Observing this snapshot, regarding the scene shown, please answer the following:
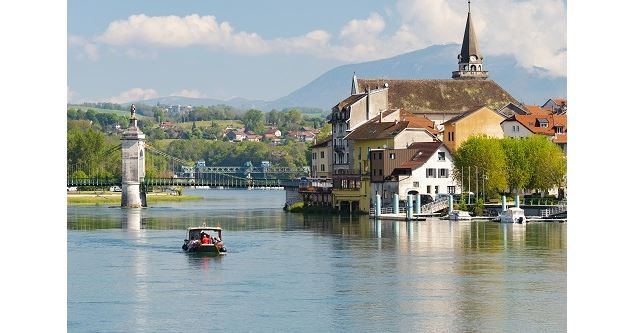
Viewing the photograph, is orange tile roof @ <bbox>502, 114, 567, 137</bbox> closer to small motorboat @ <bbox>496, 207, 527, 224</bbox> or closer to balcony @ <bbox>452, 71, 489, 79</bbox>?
small motorboat @ <bbox>496, 207, 527, 224</bbox>

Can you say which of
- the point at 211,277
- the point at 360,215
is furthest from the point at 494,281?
the point at 360,215

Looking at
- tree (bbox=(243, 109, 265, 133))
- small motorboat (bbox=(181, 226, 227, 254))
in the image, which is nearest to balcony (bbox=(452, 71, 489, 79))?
small motorboat (bbox=(181, 226, 227, 254))

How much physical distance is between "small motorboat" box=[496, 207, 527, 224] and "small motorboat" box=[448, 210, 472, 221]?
1.40 m

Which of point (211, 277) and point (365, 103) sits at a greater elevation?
point (365, 103)

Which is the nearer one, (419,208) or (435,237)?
(435,237)

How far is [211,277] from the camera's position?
2611 cm

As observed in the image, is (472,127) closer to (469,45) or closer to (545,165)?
(545,165)

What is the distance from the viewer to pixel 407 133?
53.9 metres

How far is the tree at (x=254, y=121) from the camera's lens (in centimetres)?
17612

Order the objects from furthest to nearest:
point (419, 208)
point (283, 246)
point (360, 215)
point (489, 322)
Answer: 1. point (360, 215)
2. point (419, 208)
3. point (283, 246)
4. point (489, 322)

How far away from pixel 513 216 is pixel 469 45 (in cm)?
3431

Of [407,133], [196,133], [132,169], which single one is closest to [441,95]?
[407,133]
